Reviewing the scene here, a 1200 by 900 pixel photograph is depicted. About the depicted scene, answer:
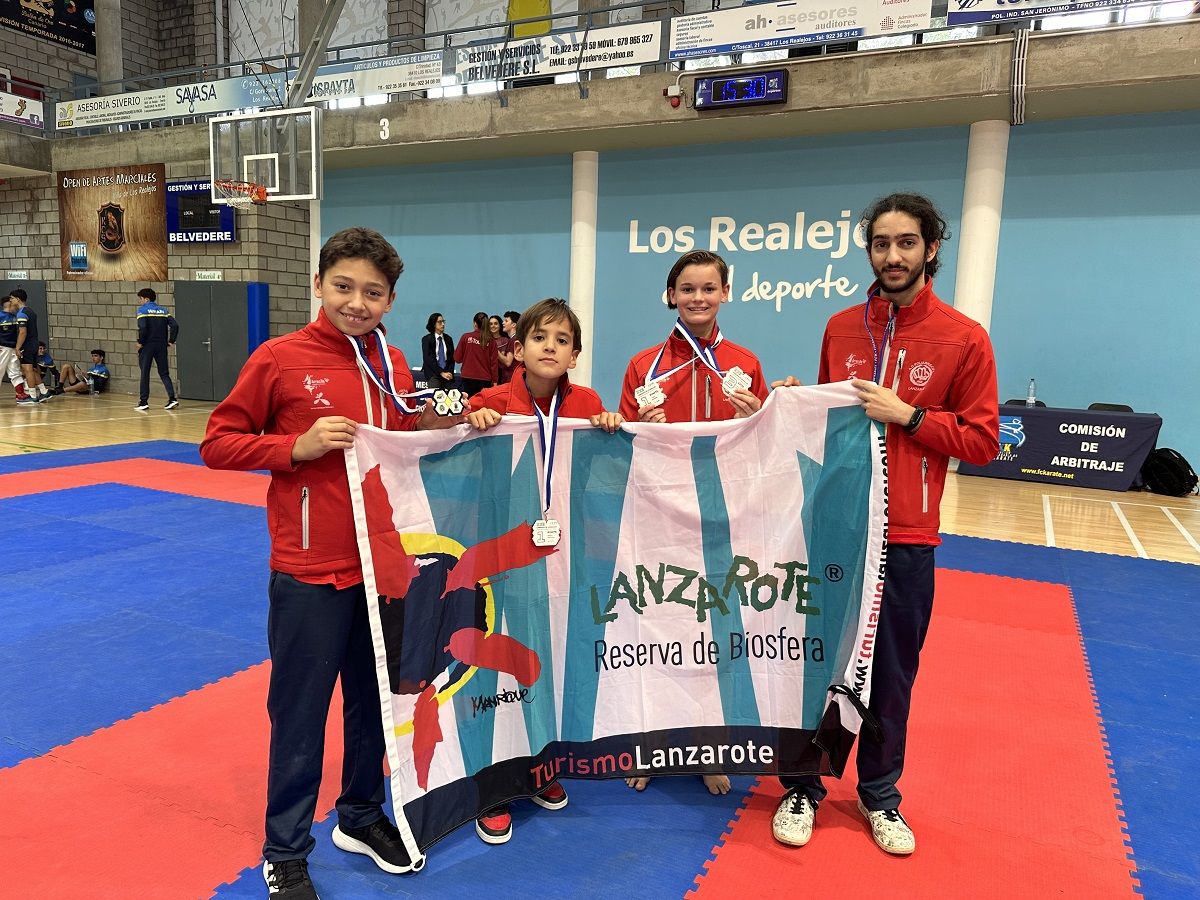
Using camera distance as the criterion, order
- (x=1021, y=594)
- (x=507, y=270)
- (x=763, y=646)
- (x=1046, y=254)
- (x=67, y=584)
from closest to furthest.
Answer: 1. (x=763, y=646)
2. (x=67, y=584)
3. (x=1021, y=594)
4. (x=1046, y=254)
5. (x=507, y=270)

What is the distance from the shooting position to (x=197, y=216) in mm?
13641

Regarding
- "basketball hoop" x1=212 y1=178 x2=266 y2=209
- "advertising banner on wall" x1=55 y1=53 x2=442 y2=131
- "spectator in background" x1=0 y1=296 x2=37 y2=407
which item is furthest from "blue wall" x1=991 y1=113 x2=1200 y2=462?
"spectator in background" x1=0 y1=296 x2=37 y2=407

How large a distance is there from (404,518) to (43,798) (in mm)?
1646

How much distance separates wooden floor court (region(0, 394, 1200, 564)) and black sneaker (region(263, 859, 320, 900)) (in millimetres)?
5876

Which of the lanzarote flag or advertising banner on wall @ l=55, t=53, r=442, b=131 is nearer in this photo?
the lanzarote flag

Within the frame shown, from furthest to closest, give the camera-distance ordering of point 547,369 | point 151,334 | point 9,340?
point 9,340
point 151,334
point 547,369

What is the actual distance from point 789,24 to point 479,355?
232 inches

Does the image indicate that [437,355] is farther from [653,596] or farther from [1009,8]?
[653,596]

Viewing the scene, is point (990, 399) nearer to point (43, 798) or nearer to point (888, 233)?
point (888, 233)

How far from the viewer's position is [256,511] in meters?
6.41

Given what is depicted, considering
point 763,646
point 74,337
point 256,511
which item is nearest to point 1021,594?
point 763,646

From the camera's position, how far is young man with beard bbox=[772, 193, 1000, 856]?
2270 mm

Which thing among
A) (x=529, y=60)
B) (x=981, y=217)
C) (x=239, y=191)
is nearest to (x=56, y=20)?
(x=239, y=191)

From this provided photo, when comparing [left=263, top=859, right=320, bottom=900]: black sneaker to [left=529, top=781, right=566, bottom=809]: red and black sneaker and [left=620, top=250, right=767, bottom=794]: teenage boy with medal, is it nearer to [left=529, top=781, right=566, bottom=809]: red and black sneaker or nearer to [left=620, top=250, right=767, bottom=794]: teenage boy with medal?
[left=529, top=781, right=566, bottom=809]: red and black sneaker
